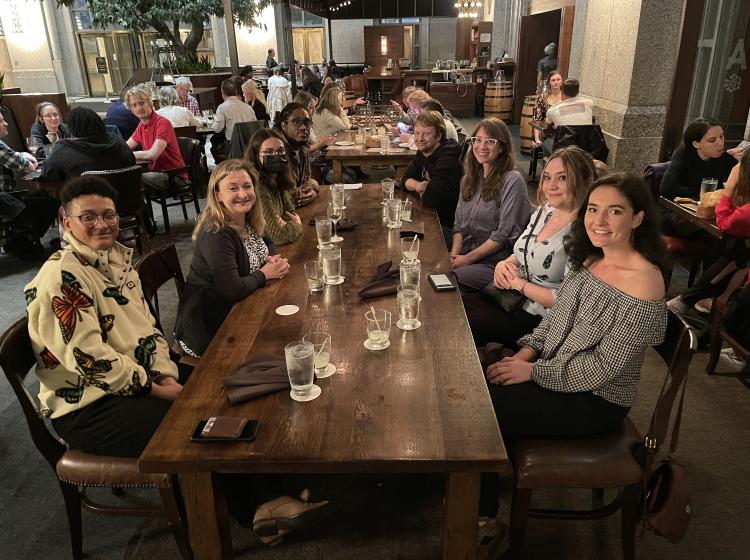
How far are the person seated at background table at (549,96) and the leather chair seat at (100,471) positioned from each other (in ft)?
20.8

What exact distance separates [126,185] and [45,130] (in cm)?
234

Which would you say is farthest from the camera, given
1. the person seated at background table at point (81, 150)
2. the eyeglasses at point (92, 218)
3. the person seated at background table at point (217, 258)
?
the person seated at background table at point (81, 150)

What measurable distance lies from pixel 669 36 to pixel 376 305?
502cm

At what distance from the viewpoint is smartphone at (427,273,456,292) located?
213cm

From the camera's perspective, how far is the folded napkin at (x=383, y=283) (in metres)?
2.07

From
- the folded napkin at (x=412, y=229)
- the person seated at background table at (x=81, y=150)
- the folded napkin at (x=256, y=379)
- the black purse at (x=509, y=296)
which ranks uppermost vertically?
the person seated at background table at (x=81, y=150)

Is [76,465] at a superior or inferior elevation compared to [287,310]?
inferior

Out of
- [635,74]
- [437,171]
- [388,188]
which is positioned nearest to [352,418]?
[388,188]

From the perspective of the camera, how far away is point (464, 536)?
55.9 inches

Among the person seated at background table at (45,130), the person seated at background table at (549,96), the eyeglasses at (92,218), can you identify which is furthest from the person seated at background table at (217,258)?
the person seated at background table at (549,96)

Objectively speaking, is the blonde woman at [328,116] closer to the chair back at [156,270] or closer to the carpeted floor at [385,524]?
the chair back at [156,270]

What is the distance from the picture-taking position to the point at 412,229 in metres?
2.96

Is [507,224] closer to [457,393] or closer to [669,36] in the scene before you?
[457,393]

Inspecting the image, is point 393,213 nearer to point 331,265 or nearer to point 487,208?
point 487,208
